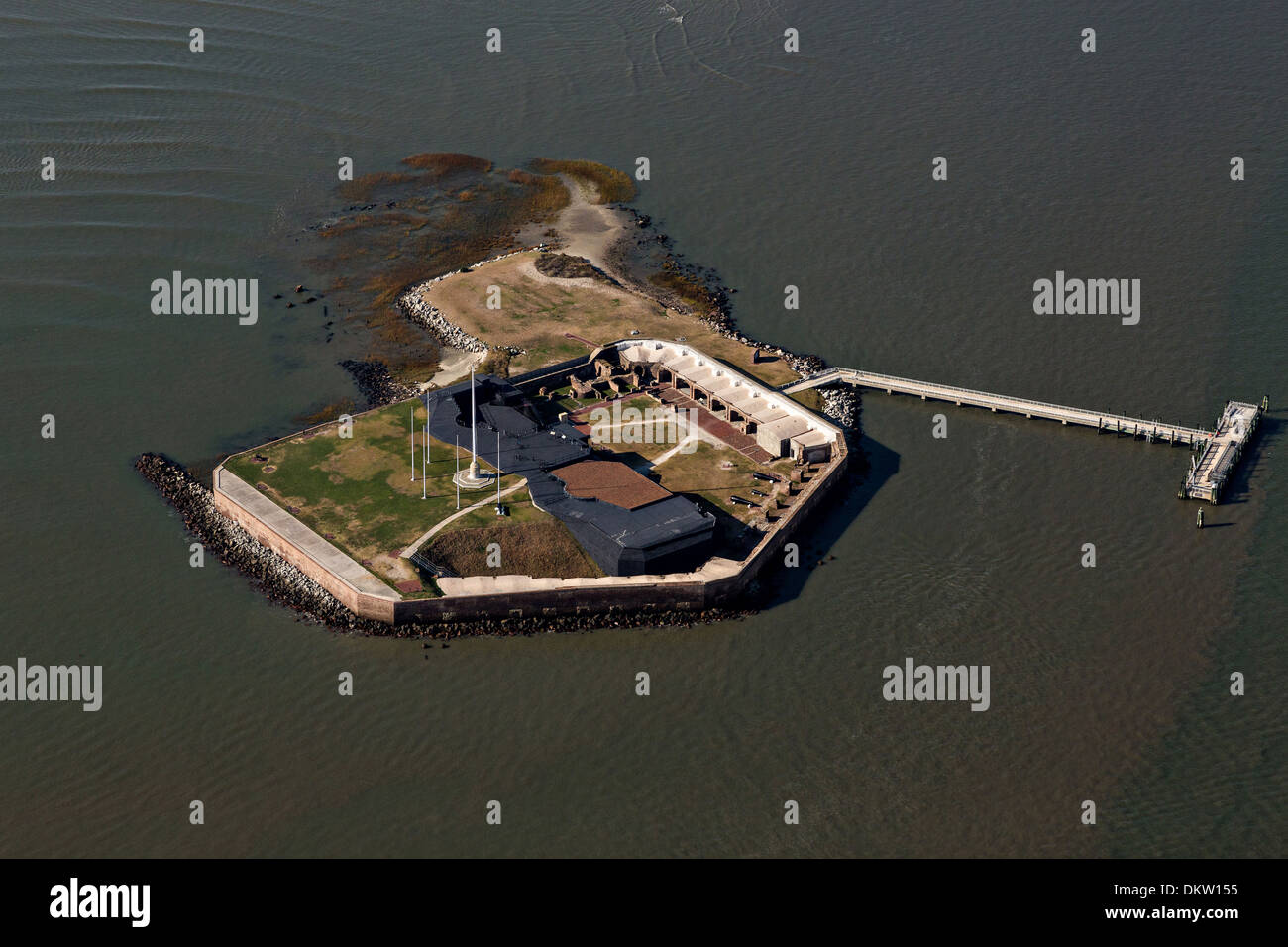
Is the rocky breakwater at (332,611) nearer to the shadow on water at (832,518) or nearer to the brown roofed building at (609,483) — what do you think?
the shadow on water at (832,518)

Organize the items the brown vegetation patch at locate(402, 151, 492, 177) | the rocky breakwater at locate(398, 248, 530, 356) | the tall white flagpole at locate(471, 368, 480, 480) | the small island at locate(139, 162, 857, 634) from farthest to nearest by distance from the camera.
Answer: the brown vegetation patch at locate(402, 151, 492, 177), the rocky breakwater at locate(398, 248, 530, 356), the tall white flagpole at locate(471, 368, 480, 480), the small island at locate(139, 162, 857, 634)

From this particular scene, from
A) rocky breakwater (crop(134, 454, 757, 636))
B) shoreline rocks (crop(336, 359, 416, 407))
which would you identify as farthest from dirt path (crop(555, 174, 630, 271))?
rocky breakwater (crop(134, 454, 757, 636))

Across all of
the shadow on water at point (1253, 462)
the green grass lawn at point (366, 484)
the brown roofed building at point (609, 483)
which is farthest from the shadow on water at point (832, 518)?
the shadow on water at point (1253, 462)

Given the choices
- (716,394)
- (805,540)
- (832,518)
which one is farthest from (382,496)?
(832,518)

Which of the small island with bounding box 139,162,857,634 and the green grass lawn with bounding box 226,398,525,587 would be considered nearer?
the small island with bounding box 139,162,857,634

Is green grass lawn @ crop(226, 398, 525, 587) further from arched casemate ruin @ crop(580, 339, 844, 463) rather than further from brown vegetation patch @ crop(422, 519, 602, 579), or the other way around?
arched casemate ruin @ crop(580, 339, 844, 463)
